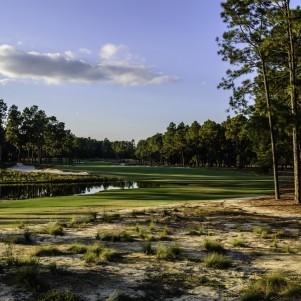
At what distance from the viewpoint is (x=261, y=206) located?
2358 cm

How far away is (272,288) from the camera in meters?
7.90

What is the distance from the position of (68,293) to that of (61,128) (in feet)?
422

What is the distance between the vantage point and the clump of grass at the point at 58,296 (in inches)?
278

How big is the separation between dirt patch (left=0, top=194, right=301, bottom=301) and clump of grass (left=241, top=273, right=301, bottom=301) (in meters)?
0.24

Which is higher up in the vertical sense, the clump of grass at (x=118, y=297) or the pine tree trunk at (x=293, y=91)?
the pine tree trunk at (x=293, y=91)

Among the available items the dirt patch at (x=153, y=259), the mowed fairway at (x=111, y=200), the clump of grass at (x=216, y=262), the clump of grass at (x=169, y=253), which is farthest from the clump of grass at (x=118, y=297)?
the mowed fairway at (x=111, y=200)

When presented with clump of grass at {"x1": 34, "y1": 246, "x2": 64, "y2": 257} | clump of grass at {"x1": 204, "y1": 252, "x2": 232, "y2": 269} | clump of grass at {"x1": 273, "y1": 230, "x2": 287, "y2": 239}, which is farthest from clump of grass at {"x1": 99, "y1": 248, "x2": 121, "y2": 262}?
clump of grass at {"x1": 273, "y1": 230, "x2": 287, "y2": 239}

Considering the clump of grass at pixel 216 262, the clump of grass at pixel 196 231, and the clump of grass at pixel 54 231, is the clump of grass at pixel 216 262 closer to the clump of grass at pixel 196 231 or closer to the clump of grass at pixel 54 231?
the clump of grass at pixel 196 231

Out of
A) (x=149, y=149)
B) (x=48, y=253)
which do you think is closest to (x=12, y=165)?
(x=149, y=149)

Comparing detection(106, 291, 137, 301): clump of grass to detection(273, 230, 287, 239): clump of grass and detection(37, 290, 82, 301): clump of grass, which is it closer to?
detection(37, 290, 82, 301): clump of grass

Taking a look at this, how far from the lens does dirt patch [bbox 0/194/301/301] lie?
7.83 meters

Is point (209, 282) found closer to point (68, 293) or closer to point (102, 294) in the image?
point (102, 294)

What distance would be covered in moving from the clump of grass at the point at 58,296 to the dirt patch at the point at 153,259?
159mm

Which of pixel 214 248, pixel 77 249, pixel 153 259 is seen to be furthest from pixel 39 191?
pixel 153 259
